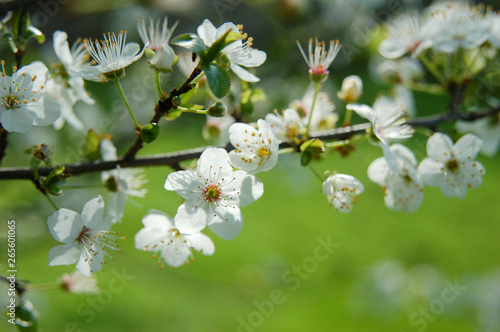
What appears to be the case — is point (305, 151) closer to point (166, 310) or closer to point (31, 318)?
point (31, 318)

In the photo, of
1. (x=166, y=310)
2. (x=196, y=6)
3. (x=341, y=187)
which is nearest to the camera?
(x=341, y=187)

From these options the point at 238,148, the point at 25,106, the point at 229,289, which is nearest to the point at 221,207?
the point at 238,148

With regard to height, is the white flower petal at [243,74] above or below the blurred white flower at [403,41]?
below

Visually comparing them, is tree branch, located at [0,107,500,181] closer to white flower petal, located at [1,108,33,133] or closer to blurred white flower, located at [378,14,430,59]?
white flower petal, located at [1,108,33,133]

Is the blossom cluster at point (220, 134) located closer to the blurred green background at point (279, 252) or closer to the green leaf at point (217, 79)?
the green leaf at point (217, 79)

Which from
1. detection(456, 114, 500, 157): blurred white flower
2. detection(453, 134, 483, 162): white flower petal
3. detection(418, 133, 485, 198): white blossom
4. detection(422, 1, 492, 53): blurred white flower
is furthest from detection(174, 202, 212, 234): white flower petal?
detection(456, 114, 500, 157): blurred white flower

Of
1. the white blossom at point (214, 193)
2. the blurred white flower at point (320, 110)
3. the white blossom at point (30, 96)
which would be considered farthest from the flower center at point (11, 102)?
the blurred white flower at point (320, 110)

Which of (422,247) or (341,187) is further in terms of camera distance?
(422,247)
